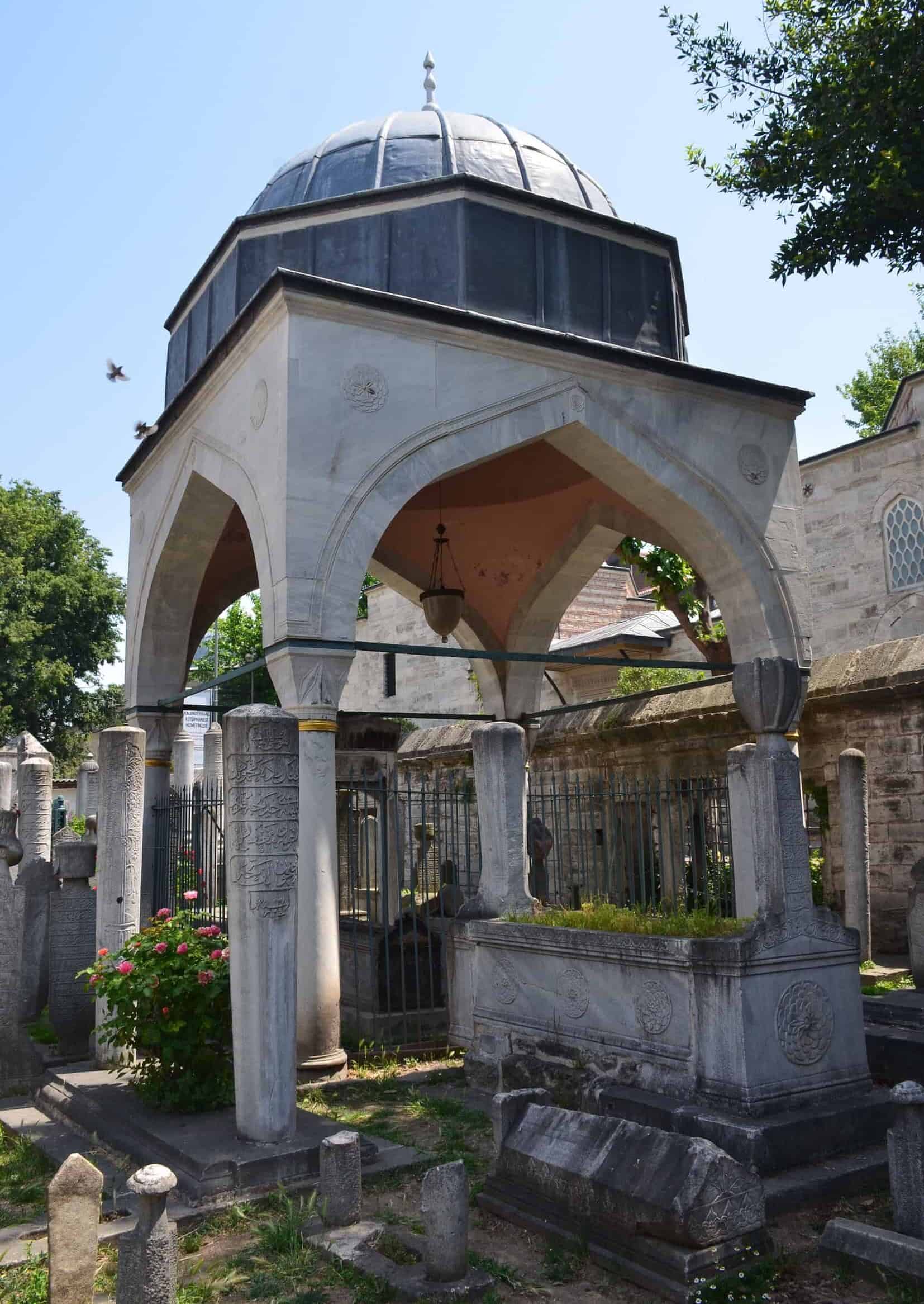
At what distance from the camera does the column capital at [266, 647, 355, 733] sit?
23.9 ft

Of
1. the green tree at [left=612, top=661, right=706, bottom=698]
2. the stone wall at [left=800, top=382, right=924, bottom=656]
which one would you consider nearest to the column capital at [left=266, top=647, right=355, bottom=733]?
the green tree at [left=612, top=661, right=706, bottom=698]

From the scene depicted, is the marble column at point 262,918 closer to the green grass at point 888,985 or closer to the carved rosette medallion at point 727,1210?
the carved rosette medallion at point 727,1210

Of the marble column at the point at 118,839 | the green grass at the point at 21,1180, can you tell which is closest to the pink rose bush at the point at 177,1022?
the green grass at the point at 21,1180

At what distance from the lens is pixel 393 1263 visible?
388 centimetres

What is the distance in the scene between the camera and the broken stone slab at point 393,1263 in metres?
Result: 3.62

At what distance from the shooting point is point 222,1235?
14.2 feet

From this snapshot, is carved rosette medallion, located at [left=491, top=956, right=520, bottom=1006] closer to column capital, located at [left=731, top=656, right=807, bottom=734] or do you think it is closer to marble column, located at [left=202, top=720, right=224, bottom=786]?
column capital, located at [left=731, top=656, right=807, bottom=734]

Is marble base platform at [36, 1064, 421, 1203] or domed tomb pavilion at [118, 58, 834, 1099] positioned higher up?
domed tomb pavilion at [118, 58, 834, 1099]

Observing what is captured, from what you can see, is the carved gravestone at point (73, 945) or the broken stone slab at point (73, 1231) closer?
the broken stone slab at point (73, 1231)

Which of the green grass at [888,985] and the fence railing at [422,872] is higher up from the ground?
the fence railing at [422,872]

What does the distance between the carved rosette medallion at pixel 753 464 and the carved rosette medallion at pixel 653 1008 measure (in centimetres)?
548

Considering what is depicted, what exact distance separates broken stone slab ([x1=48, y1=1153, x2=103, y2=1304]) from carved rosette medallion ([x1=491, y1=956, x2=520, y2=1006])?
3.22m

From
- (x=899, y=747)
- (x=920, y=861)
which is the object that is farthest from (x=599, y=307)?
(x=920, y=861)

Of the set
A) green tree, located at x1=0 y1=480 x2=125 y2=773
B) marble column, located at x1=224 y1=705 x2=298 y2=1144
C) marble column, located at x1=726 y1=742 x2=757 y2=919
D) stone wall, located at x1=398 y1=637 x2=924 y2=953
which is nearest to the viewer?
marble column, located at x1=224 y1=705 x2=298 y2=1144
